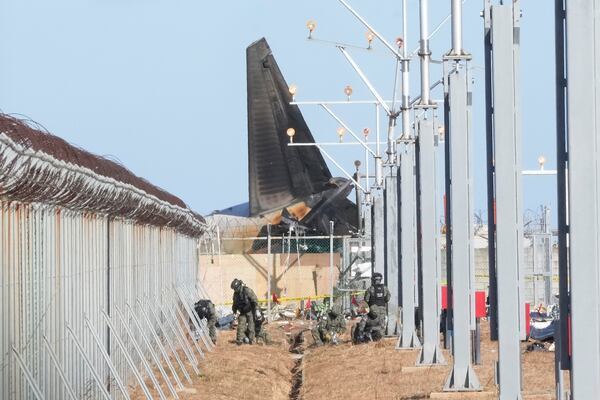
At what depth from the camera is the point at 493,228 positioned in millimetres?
17766

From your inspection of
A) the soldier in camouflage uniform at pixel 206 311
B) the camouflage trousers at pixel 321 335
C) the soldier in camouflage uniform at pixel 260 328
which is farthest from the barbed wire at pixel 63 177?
the camouflage trousers at pixel 321 335

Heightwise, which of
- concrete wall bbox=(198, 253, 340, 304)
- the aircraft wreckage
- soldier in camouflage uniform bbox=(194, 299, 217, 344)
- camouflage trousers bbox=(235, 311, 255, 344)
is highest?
the aircraft wreckage

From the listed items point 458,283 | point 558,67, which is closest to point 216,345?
point 458,283

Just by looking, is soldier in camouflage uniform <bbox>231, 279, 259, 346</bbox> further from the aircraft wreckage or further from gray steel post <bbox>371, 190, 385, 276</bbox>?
the aircraft wreckage

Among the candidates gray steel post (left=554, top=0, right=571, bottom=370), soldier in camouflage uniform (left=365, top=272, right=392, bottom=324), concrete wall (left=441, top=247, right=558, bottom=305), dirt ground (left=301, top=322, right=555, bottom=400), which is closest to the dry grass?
dirt ground (left=301, top=322, right=555, bottom=400)

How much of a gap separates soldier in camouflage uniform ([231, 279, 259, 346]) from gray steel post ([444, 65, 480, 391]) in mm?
13371

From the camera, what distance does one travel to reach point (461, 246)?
22.0 m

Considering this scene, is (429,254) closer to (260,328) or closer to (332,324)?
(260,328)

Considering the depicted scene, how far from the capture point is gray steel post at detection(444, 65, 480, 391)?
71.8ft

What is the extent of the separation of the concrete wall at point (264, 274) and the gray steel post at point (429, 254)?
81.5 feet

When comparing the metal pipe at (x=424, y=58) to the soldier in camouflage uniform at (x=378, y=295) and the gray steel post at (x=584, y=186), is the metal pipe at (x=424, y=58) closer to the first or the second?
the soldier in camouflage uniform at (x=378, y=295)

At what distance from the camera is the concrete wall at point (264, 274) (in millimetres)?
53156

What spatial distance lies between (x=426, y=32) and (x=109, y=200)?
26.1 ft

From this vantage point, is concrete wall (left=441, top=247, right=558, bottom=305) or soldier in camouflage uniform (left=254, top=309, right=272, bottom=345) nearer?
soldier in camouflage uniform (left=254, top=309, right=272, bottom=345)
